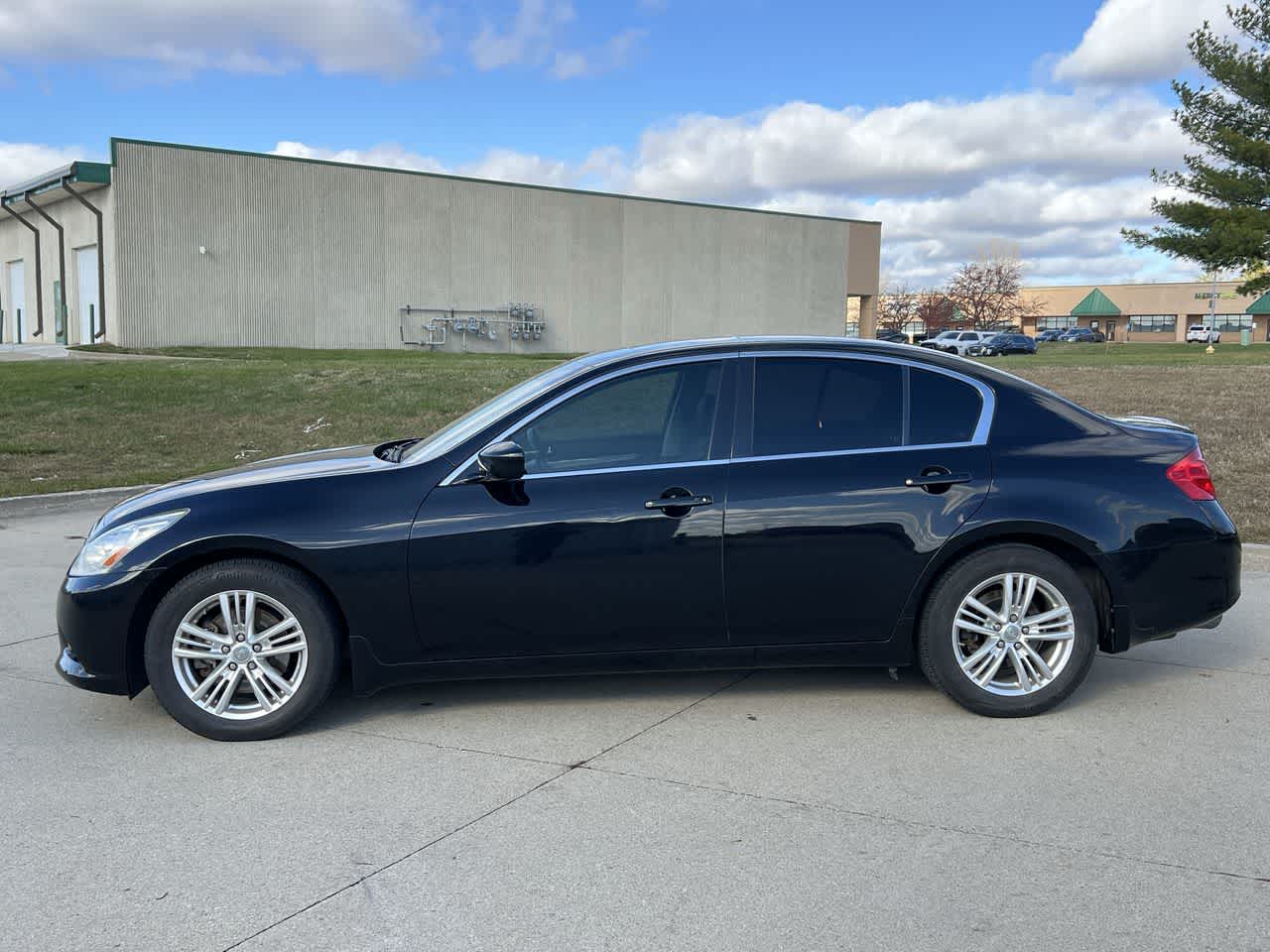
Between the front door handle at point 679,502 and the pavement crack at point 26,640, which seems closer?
the front door handle at point 679,502

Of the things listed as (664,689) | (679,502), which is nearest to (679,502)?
(679,502)

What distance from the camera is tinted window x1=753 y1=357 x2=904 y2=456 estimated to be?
5.02m

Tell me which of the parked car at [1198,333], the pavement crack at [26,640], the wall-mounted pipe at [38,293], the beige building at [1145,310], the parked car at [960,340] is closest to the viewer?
the pavement crack at [26,640]

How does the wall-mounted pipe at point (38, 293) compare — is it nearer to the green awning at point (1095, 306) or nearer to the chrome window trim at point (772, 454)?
the chrome window trim at point (772, 454)

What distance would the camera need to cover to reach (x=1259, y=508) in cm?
1005

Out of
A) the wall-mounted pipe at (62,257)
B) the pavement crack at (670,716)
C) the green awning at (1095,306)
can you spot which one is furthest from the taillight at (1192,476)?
the green awning at (1095,306)

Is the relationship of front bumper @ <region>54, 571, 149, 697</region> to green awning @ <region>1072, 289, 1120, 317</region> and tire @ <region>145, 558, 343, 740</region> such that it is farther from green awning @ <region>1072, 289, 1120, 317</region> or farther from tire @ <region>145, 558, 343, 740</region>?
green awning @ <region>1072, 289, 1120, 317</region>

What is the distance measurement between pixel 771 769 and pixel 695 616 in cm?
74

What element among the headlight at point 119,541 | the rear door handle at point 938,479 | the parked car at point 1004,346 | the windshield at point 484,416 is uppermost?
the parked car at point 1004,346

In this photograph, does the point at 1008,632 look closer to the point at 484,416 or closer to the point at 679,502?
the point at 679,502

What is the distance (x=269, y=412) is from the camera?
17875 millimetres

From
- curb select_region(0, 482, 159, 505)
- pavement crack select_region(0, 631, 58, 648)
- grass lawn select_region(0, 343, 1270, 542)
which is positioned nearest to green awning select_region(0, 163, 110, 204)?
grass lawn select_region(0, 343, 1270, 542)

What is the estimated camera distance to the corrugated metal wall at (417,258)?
4019 cm

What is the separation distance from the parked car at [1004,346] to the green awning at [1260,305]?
162 ft
